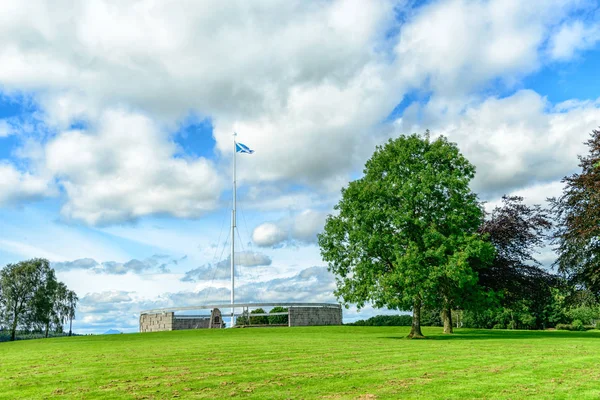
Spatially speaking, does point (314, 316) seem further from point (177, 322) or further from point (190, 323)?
point (177, 322)

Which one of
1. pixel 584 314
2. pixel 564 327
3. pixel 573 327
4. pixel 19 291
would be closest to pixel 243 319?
pixel 19 291

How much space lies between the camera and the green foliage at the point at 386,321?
61875 millimetres

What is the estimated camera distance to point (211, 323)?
186 feet

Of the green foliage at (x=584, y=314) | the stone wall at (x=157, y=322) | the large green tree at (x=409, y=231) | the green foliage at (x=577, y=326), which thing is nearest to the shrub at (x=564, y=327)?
the green foliage at (x=577, y=326)

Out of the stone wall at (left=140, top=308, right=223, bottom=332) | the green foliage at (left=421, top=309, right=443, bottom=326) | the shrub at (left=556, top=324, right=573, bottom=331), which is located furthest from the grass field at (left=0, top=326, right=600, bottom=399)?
the shrub at (left=556, top=324, right=573, bottom=331)

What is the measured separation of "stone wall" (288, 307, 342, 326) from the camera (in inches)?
2132

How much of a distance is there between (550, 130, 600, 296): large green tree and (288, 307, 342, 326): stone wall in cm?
2477

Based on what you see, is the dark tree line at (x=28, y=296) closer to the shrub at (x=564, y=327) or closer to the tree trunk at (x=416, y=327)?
the tree trunk at (x=416, y=327)

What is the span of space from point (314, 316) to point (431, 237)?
999 inches

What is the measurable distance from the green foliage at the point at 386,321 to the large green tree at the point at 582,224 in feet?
75.5

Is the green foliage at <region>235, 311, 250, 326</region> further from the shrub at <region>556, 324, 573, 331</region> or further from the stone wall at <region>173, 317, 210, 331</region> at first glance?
the shrub at <region>556, 324, 573, 331</region>

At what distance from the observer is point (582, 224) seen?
132 ft

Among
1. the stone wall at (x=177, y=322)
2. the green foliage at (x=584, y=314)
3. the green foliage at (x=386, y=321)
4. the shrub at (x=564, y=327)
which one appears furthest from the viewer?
the green foliage at (x=584, y=314)

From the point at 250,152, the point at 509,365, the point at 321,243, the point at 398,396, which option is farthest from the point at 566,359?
the point at 250,152
